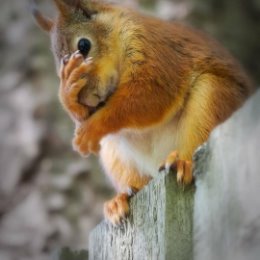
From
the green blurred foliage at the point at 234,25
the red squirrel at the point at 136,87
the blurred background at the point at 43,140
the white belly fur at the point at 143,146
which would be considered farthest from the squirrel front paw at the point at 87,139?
the green blurred foliage at the point at 234,25

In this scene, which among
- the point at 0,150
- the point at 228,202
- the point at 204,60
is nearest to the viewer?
the point at 228,202

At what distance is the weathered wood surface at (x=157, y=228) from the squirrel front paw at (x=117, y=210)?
0.02 m

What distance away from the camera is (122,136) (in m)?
2.14

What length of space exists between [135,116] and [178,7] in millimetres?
1957

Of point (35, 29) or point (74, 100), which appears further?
point (35, 29)

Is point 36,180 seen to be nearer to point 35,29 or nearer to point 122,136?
→ point 35,29

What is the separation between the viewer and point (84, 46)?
208cm

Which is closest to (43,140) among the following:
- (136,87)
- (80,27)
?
(80,27)

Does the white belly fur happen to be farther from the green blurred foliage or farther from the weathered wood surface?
the green blurred foliage

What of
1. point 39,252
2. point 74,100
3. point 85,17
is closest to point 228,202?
point 74,100

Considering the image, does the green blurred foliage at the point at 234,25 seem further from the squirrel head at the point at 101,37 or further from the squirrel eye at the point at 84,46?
the squirrel eye at the point at 84,46

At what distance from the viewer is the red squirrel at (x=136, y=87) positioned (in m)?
1.96

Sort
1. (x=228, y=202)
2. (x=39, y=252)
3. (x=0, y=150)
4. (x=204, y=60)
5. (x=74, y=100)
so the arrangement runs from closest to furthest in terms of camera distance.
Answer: (x=228, y=202) → (x=74, y=100) → (x=204, y=60) → (x=39, y=252) → (x=0, y=150)

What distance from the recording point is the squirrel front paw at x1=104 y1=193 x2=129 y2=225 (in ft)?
5.06
